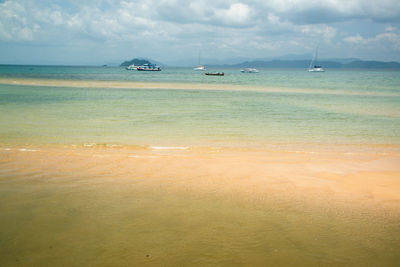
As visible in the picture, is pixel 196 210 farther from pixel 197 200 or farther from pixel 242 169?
pixel 242 169

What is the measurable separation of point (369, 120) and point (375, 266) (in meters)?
15.3

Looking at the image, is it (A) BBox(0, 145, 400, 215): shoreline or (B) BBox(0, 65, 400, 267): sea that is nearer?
(B) BBox(0, 65, 400, 267): sea

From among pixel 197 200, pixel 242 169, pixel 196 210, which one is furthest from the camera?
pixel 242 169

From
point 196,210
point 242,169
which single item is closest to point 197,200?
point 196,210

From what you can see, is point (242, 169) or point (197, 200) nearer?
point (197, 200)

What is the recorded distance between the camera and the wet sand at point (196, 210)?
4.07 m

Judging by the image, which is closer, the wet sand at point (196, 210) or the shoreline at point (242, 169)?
the wet sand at point (196, 210)

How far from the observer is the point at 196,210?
→ 5.34 metres

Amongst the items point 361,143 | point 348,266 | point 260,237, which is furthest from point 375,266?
point 361,143

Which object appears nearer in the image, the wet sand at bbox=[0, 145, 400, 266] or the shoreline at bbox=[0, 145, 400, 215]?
the wet sand at bbox=[0, 145, 400, 266]

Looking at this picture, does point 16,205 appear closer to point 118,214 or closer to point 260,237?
point 118,214

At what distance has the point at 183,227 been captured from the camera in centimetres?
473

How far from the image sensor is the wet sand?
13.4ft

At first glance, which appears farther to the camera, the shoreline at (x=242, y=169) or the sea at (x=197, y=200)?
the shoreline at (x=242, y=169)
